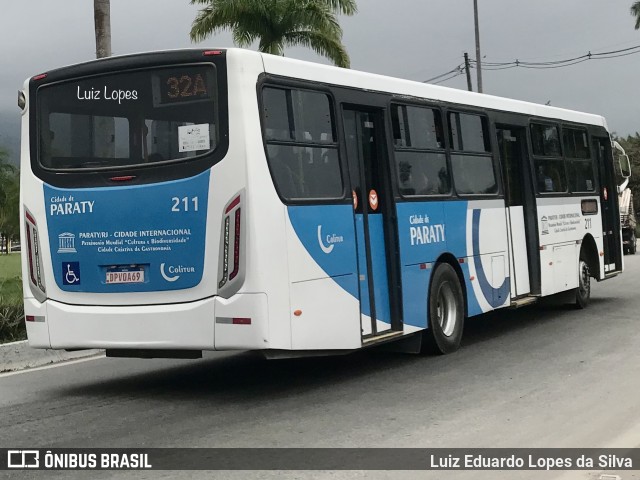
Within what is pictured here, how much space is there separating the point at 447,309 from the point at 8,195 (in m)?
91.7

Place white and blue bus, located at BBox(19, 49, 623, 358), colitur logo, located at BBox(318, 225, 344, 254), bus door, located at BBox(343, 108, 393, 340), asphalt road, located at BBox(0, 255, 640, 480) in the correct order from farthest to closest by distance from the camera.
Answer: bus door, located at BBox(343, 108, 393, 340) → colitur logo, located at BBox(318, 225, 344, 254) → white and blue bus, located at BBox(19, 49, 623, 358) → asphalt road, located at BBox(0, 255, 640, 480)

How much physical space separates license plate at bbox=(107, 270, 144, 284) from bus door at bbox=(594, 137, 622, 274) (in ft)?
33.6

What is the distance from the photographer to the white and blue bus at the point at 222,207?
862 centimetres

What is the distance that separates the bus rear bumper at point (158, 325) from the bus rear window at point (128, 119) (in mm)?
1309

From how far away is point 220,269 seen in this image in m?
8.62

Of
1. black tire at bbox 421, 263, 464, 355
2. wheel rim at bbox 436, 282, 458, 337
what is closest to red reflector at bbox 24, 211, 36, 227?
black tire at bbox 421, 263, 464, 355

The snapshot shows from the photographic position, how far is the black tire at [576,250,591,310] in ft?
52.5

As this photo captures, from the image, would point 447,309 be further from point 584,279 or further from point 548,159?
point 584,279

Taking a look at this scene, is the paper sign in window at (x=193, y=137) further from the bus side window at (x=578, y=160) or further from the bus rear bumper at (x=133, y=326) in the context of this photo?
the bus side window at (x=578, y=160)

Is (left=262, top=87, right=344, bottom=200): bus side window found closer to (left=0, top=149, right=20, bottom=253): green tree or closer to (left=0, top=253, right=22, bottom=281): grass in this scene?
(left=0, top=253, right=22, bottom=281): grass

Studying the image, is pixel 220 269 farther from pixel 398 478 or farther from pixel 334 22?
pixel 334 22

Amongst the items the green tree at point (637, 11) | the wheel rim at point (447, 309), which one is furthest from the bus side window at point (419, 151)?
the green tree at point (637, 11)

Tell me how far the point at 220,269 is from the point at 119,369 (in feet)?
10.6

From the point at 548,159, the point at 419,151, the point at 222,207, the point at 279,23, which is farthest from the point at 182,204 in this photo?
the point at 279,23
